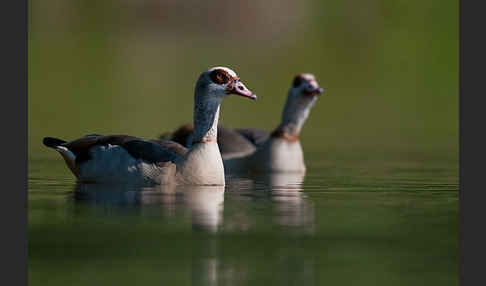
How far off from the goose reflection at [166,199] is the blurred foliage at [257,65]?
29.4 feet

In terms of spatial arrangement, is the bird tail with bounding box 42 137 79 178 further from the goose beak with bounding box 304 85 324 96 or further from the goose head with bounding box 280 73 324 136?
the goose beak with bounding box 304 85 324 96

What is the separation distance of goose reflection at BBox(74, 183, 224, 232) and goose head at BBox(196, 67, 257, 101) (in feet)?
4.34

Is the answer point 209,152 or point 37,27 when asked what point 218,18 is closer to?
point 37,27

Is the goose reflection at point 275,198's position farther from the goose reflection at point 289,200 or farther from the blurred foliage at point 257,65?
the blurred foliage at point 257,65

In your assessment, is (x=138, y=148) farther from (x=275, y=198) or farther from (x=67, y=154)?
(x=275, y=198)

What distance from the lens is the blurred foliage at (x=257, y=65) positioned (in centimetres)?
3547

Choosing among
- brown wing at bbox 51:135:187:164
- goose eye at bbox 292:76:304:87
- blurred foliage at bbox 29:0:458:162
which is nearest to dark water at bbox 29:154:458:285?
brown wing at bbox 51:135:187:164

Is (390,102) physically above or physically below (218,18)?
below

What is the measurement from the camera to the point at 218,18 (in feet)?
330

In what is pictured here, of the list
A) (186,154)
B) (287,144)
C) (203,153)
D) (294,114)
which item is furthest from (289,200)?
(294,114)

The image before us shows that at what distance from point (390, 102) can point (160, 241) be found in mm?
41742

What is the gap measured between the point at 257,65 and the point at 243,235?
68.7 m

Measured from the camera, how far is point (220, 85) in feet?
53.5

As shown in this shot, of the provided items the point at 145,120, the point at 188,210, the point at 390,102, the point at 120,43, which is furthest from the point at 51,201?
the point at 120,43
